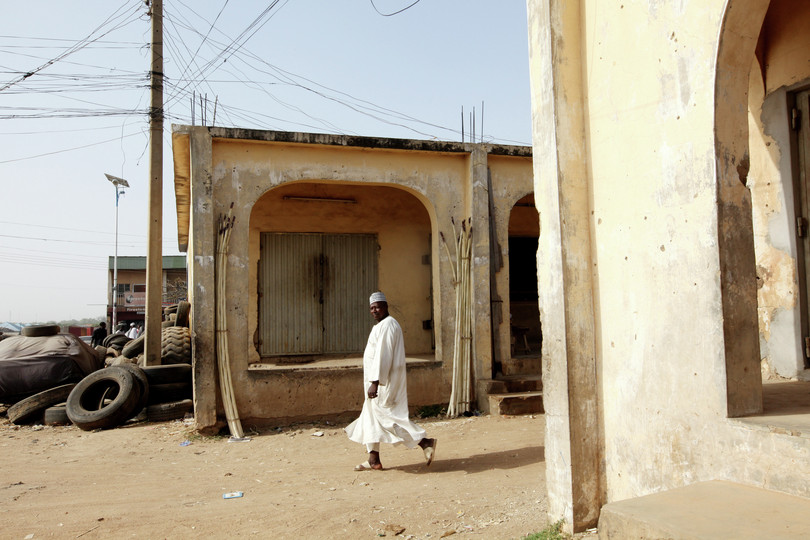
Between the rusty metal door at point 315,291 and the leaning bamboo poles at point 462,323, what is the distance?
306 cm

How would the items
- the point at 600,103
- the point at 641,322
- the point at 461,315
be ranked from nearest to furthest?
the point at 641,322, the point at 600,103, the point at 461,315

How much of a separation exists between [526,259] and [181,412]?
7.26 metres

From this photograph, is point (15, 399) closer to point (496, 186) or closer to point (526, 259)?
point (496, 186)

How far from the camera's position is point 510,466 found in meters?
6.10

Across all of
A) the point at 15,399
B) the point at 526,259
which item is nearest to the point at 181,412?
the point at 15,399

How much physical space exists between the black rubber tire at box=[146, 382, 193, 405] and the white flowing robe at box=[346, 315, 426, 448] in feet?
13.6

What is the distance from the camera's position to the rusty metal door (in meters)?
11.3

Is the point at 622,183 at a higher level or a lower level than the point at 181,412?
higher

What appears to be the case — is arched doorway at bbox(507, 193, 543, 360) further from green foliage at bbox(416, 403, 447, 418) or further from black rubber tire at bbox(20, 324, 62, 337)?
black rubber tire at bbox(20, 324, 62, 337)

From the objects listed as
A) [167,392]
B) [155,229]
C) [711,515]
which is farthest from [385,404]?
[155,229]

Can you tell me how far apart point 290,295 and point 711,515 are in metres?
9.66

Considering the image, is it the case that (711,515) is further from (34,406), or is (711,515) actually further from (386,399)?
(34,406)

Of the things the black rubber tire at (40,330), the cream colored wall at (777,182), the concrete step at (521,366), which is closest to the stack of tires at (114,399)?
the black rubber tire at (40,330)

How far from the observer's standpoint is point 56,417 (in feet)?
29.2
